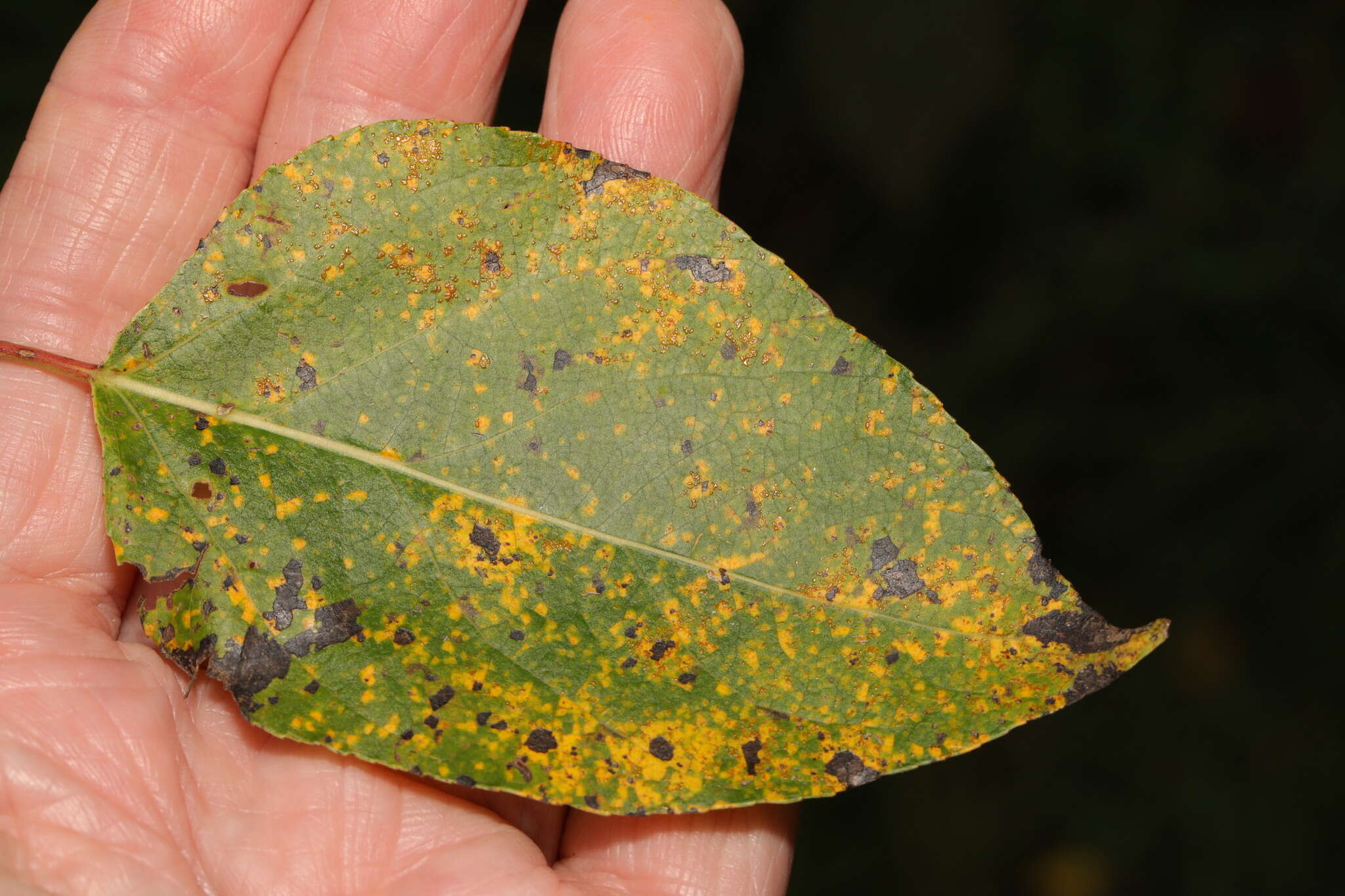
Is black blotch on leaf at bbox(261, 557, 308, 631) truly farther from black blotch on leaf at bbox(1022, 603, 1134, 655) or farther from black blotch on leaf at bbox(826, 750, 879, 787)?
black blotch on leaf at bbox(1022, 603, 1134, 655)

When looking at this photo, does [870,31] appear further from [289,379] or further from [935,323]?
[289,379]

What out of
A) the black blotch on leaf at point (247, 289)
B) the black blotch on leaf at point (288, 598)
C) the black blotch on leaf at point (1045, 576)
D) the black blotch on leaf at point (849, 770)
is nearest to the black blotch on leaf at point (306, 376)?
the black blotch on leaf at point (247, 289)

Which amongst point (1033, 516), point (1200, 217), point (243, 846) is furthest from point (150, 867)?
point (1200, 217)

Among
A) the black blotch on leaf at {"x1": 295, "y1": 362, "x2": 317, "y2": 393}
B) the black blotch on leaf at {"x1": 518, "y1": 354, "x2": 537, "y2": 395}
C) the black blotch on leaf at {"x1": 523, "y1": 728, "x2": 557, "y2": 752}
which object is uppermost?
the black blotch on leaf at {"x1": 518, "y1": 354, "x2": 537, "y2": 395}

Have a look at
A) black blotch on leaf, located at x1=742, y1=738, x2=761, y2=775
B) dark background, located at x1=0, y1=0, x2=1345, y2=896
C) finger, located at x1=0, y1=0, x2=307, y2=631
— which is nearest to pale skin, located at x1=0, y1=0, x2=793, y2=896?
finger, located at x1=0, y1=0, x2=307, y2=631

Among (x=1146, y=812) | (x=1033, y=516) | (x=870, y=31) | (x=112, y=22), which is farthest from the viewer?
(x=870, y=31)

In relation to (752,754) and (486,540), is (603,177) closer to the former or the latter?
(486,540)

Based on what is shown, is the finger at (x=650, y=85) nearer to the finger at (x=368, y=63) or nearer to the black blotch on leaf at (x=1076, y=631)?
the finger at (x=368, y=63)
